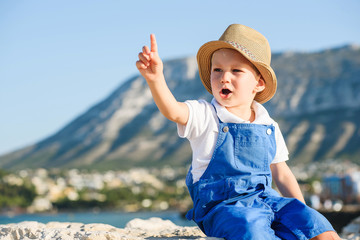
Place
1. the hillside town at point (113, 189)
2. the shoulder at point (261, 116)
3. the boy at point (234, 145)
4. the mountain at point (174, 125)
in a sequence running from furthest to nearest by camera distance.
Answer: the mountain at point (174, 125), the hillside town at point (113, 189), the shoulder at point (261, 116), the boy at point (234, 145)

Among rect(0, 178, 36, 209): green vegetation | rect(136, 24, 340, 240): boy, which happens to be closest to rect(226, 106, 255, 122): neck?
rect(136, 24, 340, 240): boy

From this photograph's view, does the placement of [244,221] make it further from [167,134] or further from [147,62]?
[167,134]

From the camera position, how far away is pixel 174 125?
127688 mm

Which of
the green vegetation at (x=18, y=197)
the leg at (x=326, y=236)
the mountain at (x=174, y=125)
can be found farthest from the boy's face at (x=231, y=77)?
the mountain at (x=174, y=125)

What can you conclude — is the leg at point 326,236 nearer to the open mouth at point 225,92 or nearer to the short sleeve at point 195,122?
the short sleeve at point 195,122

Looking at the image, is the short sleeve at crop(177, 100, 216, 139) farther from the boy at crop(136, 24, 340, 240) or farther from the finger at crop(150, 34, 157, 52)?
the finger at crop(150, 34, 157, 52)

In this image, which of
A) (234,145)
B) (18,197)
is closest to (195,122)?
(234,145)

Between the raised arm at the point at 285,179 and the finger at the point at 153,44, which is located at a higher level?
the finger at the point at 153,44

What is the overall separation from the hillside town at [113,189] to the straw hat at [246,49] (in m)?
74.6

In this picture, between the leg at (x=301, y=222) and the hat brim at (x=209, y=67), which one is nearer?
the leg at (x=301, y=222)

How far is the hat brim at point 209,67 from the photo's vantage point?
3.48m

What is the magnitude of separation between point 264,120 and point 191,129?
0.52m

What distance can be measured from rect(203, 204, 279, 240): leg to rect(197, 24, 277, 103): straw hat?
2.98 ft

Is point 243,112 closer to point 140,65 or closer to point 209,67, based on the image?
point 209,67
